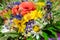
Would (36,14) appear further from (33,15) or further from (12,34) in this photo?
(12,34)

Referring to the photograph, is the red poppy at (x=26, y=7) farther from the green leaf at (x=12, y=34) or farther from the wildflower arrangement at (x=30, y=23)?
the green leaf at (x=12, y=34)

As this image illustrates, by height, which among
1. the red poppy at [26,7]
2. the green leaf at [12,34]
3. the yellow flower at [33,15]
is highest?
the red poppy at [26,7]

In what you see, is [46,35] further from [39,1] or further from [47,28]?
[39,1]

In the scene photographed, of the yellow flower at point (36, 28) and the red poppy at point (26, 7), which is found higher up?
the red poppy at point (26, 7)

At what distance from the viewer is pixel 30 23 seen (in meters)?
0.98

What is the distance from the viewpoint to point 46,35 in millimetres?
975

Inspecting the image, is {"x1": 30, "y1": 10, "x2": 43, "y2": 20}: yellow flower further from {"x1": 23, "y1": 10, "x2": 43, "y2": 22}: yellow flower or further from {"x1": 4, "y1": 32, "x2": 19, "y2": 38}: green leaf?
{"x1": 4, "y1": 32, "x2": 19, "y2": 38}: green leaf

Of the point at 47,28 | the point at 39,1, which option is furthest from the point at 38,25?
the point at 39,1

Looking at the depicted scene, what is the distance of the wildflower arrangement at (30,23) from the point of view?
98 cm

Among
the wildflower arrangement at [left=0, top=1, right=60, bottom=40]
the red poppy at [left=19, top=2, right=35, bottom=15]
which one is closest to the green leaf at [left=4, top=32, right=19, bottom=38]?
the wildflower arrangement at [left=0, top=1, right=60, bottom=40]

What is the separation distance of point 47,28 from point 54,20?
0.06 m

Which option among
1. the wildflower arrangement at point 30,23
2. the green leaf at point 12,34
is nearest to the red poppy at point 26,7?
the wildflower arrangement at point 30,23

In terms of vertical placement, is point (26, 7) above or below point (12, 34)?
above

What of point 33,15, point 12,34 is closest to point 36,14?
point 33,15
